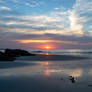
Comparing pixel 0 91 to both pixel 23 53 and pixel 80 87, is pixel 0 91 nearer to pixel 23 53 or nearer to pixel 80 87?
pixel 80 87

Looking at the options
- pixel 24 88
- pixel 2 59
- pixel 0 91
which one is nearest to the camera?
pixel 0 91

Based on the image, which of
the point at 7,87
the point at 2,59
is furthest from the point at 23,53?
the point at 7,87

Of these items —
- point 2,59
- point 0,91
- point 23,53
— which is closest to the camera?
point 0,91

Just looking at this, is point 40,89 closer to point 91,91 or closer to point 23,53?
point 91,91

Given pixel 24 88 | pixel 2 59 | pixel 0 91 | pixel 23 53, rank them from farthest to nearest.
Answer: pixel 23 53 < pixel 2 59 < pixel 24 88 < pixel 0 91

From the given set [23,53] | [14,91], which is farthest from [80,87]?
[23,53]

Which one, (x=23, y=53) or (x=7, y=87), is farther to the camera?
(x=23, y=53)

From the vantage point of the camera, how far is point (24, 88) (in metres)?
11.7

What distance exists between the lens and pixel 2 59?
35719 mm

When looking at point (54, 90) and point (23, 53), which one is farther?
point (23, 53)

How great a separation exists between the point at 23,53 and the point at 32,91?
2414 inches

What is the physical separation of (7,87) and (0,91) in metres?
1.13

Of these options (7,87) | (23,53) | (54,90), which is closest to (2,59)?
(7,87)

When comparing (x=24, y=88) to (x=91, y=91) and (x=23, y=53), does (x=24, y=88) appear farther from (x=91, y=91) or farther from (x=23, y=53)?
(x=23, y=53)
